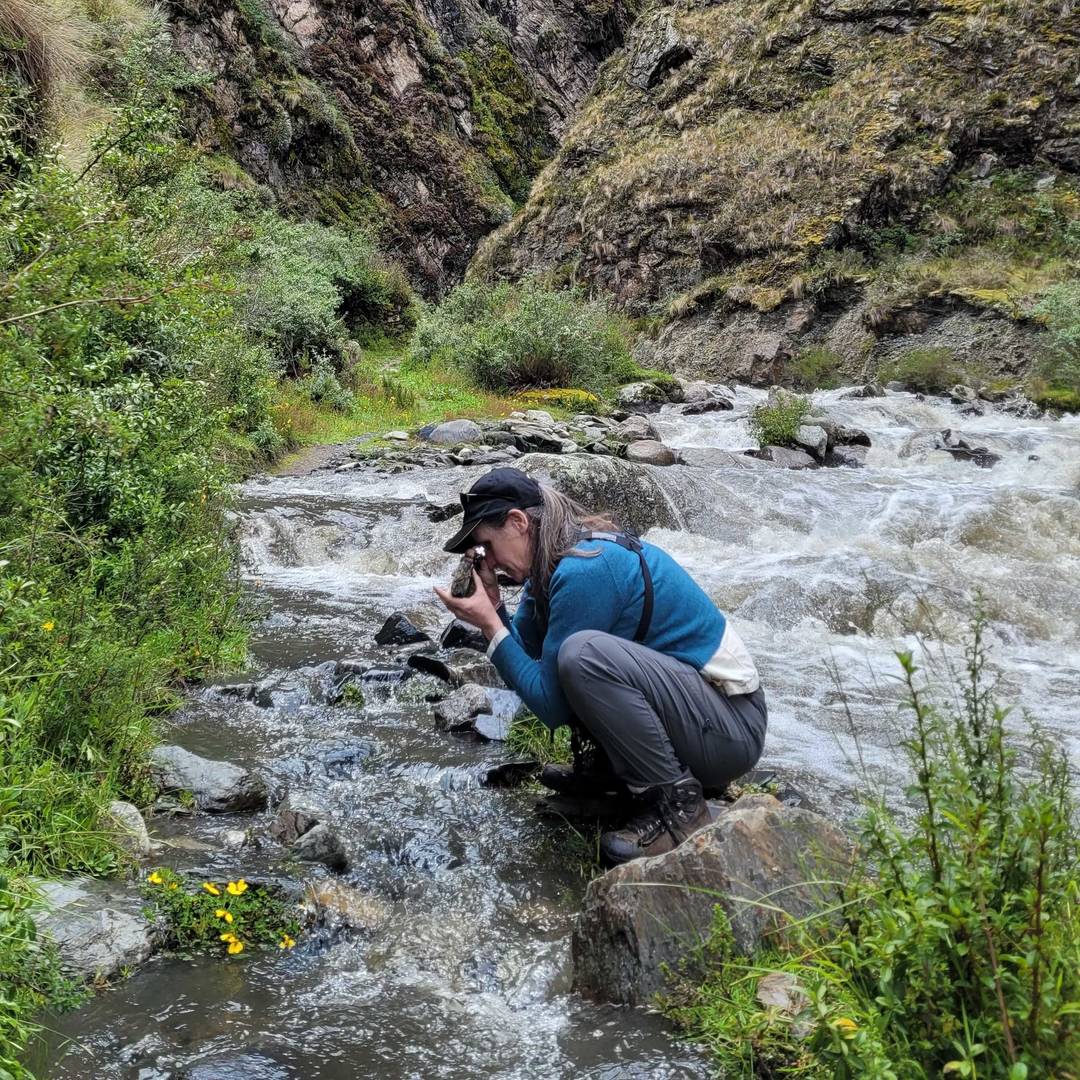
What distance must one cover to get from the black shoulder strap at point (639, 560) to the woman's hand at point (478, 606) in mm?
403

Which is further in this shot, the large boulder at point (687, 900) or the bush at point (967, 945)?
the large boulder at point (687, 900)

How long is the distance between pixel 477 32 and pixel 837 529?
112 feet

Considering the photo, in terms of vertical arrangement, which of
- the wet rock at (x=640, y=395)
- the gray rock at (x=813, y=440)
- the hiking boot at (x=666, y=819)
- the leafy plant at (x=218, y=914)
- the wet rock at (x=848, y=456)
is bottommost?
the wet rock at (x=848, y=456)

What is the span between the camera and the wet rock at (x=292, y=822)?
11.1ft

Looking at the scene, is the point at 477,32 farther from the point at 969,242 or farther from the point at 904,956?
the point at 904,956

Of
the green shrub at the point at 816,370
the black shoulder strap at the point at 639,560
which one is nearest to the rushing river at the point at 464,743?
the black shoulder strap at the point at 639,560

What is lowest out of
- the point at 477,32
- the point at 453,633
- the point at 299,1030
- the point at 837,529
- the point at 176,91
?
the point at 837,529

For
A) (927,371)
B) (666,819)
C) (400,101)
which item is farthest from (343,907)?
(400,101)

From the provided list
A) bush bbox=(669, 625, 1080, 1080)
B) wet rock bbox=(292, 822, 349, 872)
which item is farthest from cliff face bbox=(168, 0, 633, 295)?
bush bbox=(669, 625, 1080, 1080)

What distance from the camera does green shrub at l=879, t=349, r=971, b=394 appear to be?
770 inches

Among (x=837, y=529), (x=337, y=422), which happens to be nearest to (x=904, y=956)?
(x=837, y=529)

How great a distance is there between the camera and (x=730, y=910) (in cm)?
243

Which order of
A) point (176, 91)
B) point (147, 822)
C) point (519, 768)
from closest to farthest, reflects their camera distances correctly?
point (147, 822), point (519, 768), point (176, 91)

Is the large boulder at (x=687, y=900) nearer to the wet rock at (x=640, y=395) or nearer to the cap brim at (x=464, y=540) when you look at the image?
the cap brim at (x=464, y=540)
